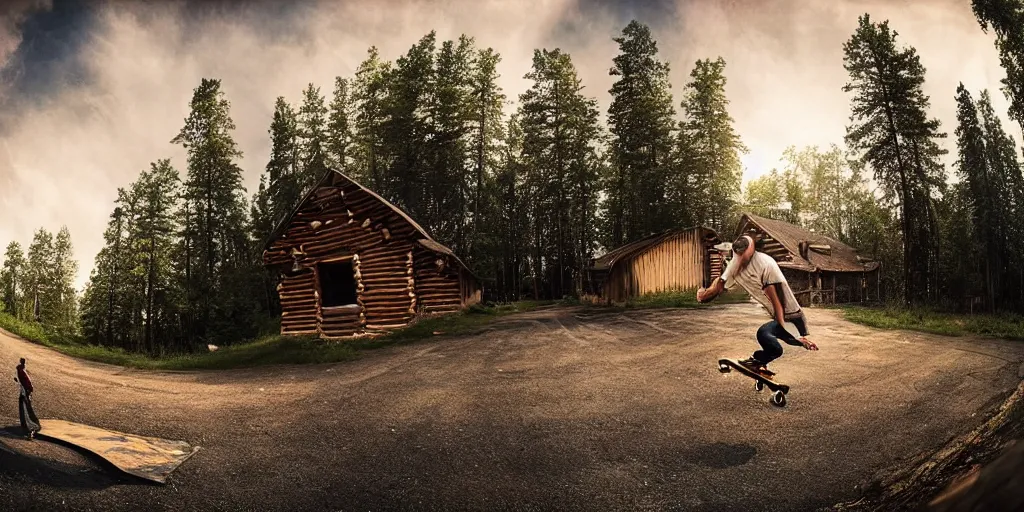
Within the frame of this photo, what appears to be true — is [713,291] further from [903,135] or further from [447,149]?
[447,149]

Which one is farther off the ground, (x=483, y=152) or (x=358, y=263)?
(x=483, y=152)

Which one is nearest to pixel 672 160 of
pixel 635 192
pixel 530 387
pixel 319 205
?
pixel 635 192

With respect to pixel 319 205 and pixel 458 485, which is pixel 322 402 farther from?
pixel 319 205

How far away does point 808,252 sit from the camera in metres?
20.2

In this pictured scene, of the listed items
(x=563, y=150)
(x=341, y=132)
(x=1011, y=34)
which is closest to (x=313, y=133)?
(x=341, y=132)

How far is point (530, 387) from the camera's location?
8.22 meters

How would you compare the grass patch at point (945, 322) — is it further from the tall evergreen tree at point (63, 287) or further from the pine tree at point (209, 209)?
the tall evergreen tree at point (63, 287)

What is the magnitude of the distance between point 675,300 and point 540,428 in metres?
13.7

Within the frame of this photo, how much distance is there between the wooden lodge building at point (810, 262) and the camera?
1888 centimetres

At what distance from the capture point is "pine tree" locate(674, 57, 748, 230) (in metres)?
29.4

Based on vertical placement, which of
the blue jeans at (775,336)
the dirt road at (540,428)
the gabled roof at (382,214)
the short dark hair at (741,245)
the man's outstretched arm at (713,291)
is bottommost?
the dirt road at (540,428)

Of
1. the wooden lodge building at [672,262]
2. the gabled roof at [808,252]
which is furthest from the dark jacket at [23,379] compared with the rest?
the gabled roof at [808,252]

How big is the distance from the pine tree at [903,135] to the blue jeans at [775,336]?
27.5ft

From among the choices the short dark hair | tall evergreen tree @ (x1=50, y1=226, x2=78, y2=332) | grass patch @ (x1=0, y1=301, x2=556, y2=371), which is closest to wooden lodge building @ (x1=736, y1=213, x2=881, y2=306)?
grass patch @ (x1=0, y1=301, x2=556, y2=371)
